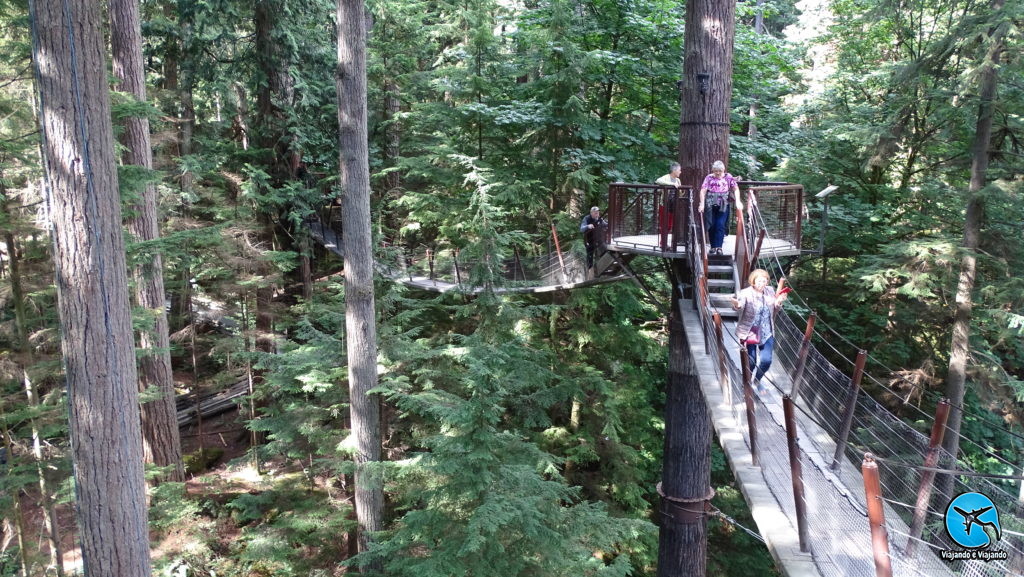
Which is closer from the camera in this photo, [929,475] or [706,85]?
[929,475]

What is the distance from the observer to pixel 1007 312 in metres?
7.48

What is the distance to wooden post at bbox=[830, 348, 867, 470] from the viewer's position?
3377mm

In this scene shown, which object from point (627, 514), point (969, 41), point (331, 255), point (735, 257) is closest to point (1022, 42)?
point (969, 41)

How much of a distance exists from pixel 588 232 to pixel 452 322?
406 cm

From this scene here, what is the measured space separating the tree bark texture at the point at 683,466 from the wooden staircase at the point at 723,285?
20.2 inches

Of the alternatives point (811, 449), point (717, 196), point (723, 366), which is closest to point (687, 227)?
point (717, 196)

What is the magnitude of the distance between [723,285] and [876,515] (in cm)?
366

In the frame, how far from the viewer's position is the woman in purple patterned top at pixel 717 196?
5.37m

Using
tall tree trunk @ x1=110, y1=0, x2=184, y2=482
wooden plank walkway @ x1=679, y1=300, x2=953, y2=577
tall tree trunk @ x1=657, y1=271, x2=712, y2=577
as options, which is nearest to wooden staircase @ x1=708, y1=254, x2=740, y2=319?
tall tree trunk @ x1=657, y1=271, x2=712, y2=577

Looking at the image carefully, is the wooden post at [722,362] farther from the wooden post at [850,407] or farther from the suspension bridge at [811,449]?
the wooden post at [850,407]

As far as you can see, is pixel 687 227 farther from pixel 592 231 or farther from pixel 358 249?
pixel 358 249

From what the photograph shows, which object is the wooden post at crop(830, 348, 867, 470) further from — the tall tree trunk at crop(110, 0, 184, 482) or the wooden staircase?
the tall tree trunk at crop(110, 0, 184, 482)

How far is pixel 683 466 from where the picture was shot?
6004mm

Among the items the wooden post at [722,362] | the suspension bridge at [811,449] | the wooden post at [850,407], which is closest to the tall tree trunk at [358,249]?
the suspension bridge at [811,449]
